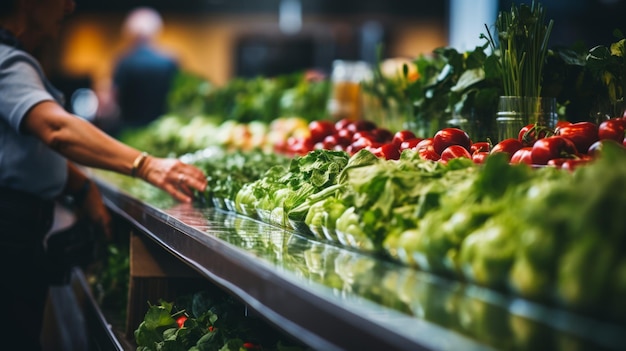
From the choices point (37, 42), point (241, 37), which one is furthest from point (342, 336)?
point (241, 37)

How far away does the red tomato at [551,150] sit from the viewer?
2092mm

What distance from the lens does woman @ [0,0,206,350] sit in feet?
11.3

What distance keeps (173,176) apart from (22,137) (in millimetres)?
697

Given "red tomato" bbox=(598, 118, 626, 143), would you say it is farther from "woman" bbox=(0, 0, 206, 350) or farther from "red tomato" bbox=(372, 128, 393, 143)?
"woman" bbox=(0, 0, 206, 350)

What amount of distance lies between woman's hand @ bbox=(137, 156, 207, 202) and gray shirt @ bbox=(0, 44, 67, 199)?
48 cm

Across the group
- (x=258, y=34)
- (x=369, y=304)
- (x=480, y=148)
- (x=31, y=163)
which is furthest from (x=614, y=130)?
(x=258, y=34)

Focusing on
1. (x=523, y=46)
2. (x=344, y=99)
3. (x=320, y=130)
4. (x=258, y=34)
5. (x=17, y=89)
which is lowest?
(x=320, y=130)

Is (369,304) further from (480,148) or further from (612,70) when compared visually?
(612,70)

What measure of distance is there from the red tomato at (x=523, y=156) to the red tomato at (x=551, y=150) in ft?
0.04

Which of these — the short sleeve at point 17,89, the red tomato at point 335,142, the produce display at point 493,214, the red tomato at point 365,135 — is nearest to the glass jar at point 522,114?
the produce display at point 493,214

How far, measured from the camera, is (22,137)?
12.1 ft

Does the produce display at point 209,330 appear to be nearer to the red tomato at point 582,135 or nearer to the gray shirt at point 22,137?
the red tomato at point 582,135

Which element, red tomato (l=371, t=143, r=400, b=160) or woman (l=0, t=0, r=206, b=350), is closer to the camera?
red tomato (l=371, t=143, r=400, b=160)

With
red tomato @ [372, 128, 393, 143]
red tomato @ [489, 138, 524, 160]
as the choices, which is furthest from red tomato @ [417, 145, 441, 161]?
red tomato @ [372, 128, 393, 143]
